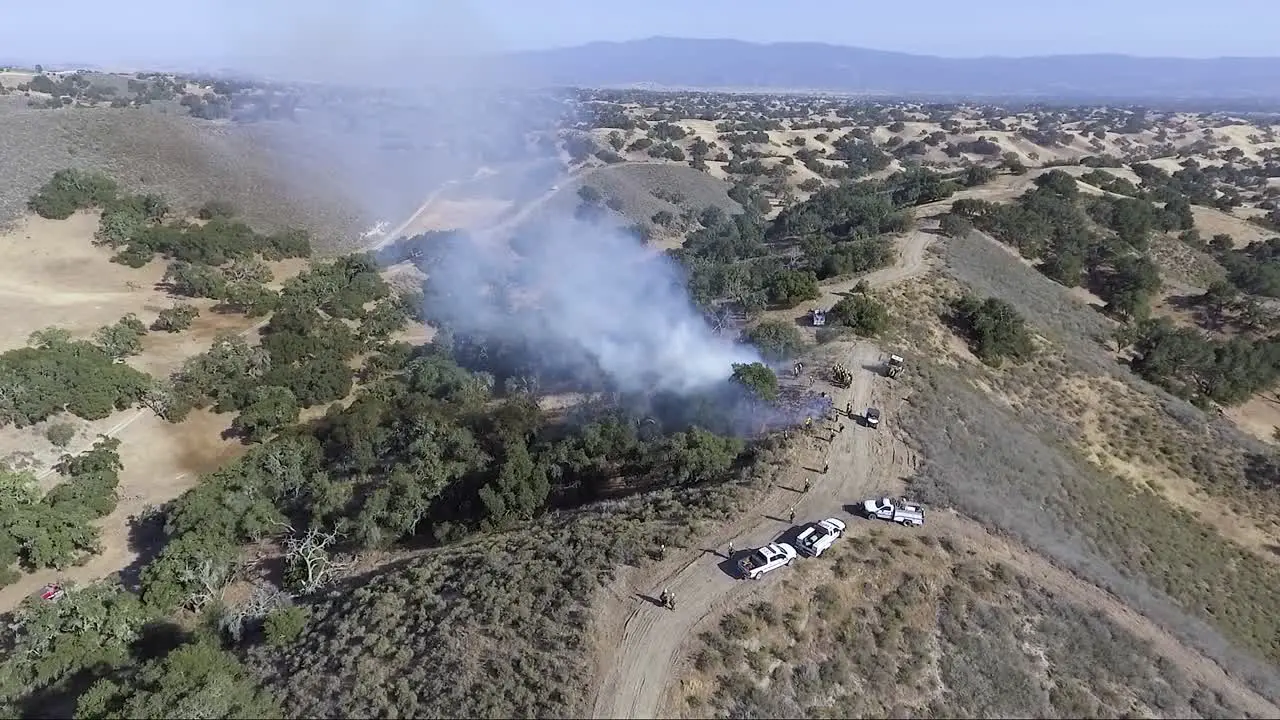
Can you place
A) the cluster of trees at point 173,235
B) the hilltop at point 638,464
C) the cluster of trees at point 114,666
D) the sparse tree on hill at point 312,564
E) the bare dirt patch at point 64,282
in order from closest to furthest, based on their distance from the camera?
1. the cluster of trees at point 114,666
2. the hilltop at point 638,464
3. the sparse tree on hill at point 312,564
4. the bare dirt patch at point 64,282
5. the cluster of trees at point 173,235

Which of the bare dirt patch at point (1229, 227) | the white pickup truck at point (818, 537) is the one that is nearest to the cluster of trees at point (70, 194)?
the white pickup truck at point (818, 537)

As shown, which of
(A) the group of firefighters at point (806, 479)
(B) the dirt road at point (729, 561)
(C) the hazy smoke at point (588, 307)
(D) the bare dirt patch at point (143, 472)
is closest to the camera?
(B) the dirt road at point (729, 561)

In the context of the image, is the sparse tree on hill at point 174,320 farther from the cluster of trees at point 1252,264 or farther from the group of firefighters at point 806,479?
the cluster of trees at point 1252,264

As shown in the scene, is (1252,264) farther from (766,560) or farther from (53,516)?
(53,516)

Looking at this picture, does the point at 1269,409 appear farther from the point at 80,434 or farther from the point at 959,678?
the point at 80,434

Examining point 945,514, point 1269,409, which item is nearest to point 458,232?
point 945,514

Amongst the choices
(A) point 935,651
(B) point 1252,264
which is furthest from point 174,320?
(B) point 1252,264

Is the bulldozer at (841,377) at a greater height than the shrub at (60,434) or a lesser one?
greater

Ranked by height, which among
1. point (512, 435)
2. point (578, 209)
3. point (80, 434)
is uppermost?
point (578, 209)
